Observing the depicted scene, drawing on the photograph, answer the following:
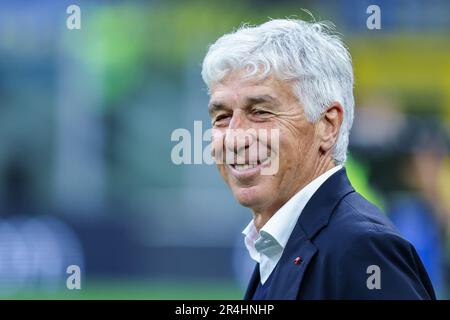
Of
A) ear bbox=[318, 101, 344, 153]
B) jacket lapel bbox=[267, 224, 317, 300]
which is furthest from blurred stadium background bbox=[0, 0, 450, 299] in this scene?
jacket lapel bbox=[267, 224, 317, 300]

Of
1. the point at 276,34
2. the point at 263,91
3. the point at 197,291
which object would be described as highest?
the point at 276,34

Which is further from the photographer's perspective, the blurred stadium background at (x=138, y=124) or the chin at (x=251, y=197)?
the blurred stadium background at (x=138, y=124)

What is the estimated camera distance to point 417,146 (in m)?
9.63

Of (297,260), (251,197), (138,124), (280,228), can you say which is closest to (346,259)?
(297,260)

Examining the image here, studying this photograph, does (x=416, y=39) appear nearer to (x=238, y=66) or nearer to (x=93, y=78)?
(x=93, y=78)

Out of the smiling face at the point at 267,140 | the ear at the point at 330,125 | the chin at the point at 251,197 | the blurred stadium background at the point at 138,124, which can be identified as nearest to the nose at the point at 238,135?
the smiling face at the point at 267,140

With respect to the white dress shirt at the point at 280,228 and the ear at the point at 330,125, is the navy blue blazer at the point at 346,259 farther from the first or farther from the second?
the ear at the point at 330,125

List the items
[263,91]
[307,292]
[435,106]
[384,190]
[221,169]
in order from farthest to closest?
[435,106] → [384,190] → [221,169] → [263,91] → [307,292]

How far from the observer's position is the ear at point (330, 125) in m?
2.75

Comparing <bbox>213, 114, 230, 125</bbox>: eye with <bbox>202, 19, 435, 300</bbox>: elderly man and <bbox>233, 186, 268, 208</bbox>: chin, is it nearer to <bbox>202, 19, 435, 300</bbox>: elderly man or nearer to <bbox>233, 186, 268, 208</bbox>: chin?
<bbox>202, 19, 435, 300</bbox>: elderly man

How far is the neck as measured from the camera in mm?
2688

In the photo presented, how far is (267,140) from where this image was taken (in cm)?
271

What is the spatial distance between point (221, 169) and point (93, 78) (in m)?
8.11

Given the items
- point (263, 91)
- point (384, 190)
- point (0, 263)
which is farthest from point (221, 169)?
point (0, 263)
